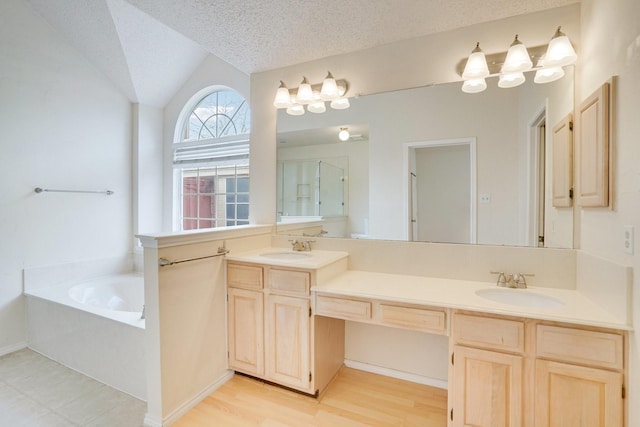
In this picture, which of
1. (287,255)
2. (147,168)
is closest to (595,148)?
(287,255)

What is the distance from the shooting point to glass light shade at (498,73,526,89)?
1.80m

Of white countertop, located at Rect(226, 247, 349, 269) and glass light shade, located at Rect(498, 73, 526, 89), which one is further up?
glass light shade, located at Rect(498, 73, 526, 89)

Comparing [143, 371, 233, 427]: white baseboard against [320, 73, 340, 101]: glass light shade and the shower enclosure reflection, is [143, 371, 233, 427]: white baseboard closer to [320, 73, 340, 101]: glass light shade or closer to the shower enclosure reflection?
the shower enclosure reflection

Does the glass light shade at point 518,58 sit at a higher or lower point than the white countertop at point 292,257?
higher

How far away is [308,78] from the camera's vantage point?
244 centimetres

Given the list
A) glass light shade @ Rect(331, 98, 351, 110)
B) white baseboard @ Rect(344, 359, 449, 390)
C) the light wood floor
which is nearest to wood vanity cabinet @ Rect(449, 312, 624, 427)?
the light wood floor

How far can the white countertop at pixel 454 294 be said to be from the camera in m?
1.29

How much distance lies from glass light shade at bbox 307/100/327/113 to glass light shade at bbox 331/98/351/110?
9cm

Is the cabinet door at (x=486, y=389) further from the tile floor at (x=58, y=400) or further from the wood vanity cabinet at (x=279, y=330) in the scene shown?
the tile floor at (x=58, y=400)

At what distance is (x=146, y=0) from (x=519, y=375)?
2.87 metres

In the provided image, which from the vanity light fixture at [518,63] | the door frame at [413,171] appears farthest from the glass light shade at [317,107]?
the vanity light fixture at [518,63]

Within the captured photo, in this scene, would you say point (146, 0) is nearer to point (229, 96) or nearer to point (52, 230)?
point (229, 96)

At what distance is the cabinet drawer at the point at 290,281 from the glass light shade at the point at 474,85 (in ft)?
5.23

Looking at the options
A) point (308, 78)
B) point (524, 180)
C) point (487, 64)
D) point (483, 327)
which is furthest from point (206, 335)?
point (487, 64)
